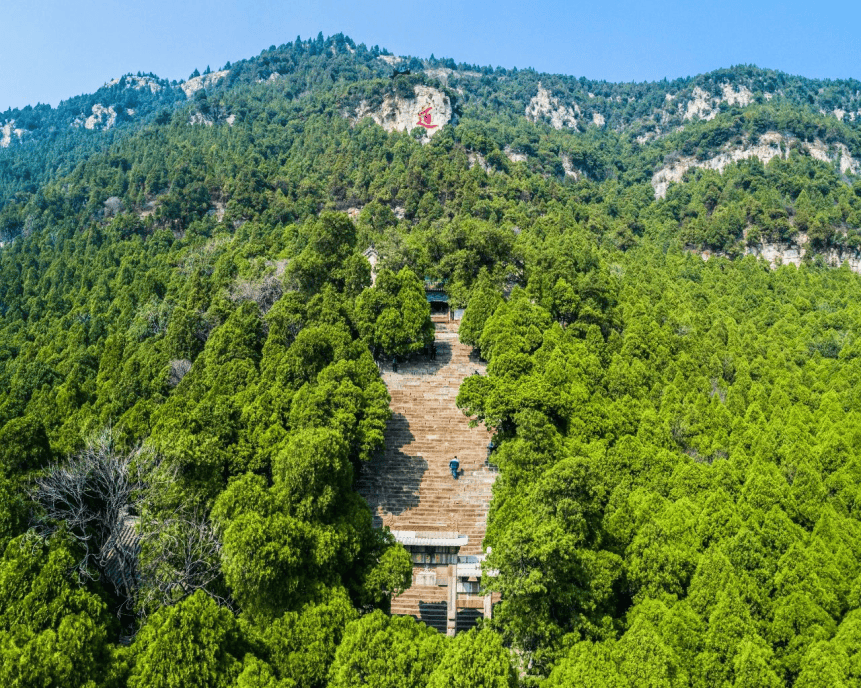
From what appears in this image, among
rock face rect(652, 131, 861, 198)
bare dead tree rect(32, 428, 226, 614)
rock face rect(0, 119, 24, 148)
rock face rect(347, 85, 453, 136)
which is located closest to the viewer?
bare dead tree rect(32, 428, 226, 614)

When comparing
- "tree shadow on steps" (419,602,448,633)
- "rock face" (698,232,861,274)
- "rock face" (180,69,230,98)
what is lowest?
"tree shadow on steps" (419,602,448,633)

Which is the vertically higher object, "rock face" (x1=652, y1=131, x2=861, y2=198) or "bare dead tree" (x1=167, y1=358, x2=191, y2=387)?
"rock face" (x1=652, y1=131, x2=861, y2=198)

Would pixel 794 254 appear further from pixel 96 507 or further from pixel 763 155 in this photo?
pixel 96 507

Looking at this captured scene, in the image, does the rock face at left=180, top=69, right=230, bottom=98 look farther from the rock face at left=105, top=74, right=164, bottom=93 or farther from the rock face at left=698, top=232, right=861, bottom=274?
the rock face at left=698, top=232, right=861, bottom=274

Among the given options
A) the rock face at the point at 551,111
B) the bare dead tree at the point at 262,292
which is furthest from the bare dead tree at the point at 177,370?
the rock face at the point at 551,111

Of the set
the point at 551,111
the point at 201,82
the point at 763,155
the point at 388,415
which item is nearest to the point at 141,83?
the point at 201,82

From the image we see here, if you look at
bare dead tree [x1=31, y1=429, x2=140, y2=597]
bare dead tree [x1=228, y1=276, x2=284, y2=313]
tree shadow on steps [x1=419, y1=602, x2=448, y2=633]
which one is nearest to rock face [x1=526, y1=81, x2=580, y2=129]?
bare dead tree [x1=228, y1=276, x2=284, y2=313]

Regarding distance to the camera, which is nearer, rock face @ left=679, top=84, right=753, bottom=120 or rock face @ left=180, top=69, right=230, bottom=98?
rock face @ left=679, top=84, right=753, bottom=120
